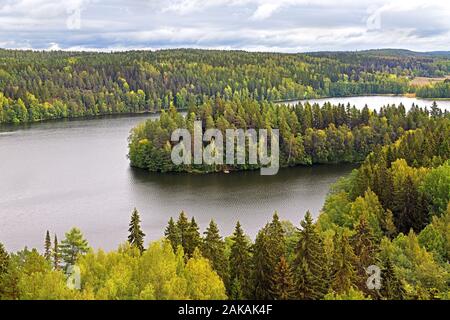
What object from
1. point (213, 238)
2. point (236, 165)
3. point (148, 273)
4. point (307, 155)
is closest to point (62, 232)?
point (213, 238)

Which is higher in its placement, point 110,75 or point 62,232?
point 110,75

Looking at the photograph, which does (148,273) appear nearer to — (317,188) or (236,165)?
(317,188)

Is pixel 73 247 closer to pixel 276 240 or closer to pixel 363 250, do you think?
pixel 276 240

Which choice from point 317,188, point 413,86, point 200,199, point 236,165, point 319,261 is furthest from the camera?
point 413,86

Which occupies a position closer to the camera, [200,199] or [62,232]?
[62,232]

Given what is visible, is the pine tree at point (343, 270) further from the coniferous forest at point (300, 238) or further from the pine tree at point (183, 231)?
the pine tree at point (183, 231)

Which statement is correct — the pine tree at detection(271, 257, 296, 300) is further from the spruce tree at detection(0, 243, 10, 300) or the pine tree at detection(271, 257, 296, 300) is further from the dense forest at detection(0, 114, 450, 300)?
the spruce tree at detection(0, 243, 10, 300)

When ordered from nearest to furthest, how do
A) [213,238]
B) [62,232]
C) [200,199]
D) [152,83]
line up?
[213,238] → [62,232] → [200,199] → [152,83]

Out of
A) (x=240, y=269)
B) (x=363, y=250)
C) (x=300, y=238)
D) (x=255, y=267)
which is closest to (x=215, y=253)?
(x=240, y=269)
